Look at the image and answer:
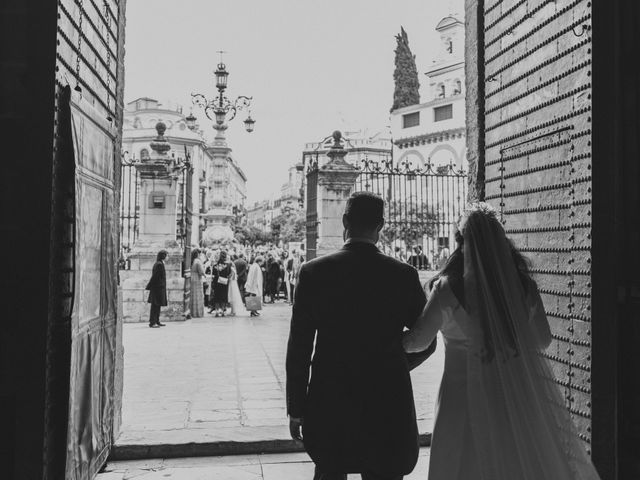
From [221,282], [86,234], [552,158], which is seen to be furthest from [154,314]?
[552,158]

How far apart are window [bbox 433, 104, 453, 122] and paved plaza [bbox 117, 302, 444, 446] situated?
49.3 meters

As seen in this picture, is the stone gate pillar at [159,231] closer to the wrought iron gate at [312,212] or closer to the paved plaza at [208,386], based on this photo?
the paved plaza at [208,386]

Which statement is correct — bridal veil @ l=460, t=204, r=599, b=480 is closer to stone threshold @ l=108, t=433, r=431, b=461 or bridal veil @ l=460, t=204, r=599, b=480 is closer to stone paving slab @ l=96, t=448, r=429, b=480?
stone paving slab @ l=96, t=448, r=429, b=480

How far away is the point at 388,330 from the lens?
3.02 meters

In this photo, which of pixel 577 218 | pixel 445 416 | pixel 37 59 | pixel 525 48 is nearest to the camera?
pixel 445 416

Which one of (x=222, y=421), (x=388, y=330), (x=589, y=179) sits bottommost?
(x=222, y=421)

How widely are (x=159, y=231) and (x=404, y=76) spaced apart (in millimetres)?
52022

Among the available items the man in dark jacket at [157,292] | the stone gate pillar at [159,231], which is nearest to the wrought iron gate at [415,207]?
the stone gate pillar at [159,231]

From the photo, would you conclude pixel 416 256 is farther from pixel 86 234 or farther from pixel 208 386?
pixel 86 234

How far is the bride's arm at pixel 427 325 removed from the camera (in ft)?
9.82
